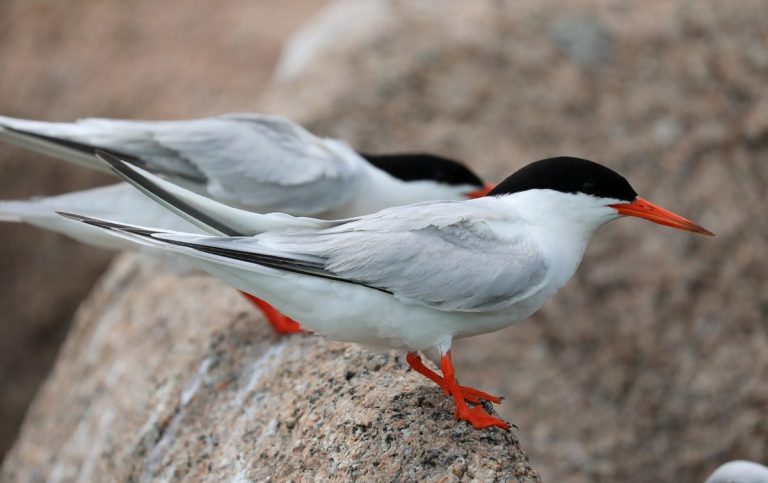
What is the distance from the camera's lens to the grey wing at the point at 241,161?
5.64 m

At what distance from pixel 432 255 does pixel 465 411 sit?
57cm

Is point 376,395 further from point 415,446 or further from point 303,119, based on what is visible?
point 303,119

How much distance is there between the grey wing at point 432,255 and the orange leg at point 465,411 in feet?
0.75

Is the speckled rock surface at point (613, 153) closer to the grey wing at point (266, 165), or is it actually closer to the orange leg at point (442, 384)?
the grey wing at point (266, 165)

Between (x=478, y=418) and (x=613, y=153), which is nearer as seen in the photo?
(x=478, y=418)

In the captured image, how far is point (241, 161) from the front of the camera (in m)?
5.66

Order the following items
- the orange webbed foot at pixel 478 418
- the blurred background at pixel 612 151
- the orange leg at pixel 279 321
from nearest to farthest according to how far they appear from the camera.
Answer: the orange webbed foot at pixel 478 418
the orange leg at pixel 279 321
the blurred background at pixel 612 151

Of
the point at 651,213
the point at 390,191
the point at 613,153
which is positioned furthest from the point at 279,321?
the point at 613,153

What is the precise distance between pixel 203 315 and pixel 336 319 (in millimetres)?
2095

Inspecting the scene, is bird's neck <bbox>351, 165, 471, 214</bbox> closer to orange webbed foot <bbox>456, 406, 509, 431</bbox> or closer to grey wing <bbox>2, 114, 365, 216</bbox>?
grey wing <bbox>2, 114, 365, 216</bbox>

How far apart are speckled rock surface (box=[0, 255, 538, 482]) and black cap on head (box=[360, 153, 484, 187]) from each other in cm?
113

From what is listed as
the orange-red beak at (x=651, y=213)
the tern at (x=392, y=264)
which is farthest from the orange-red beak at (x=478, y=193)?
the tern at (x=392, y=264)

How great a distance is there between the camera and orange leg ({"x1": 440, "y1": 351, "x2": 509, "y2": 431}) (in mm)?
3758

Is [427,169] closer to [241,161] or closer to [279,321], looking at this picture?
[241,161]
